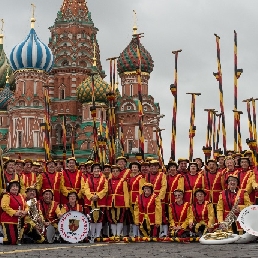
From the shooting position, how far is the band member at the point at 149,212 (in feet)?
44.7

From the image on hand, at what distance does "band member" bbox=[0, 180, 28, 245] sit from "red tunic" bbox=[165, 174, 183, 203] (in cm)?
313

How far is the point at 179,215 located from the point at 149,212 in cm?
60

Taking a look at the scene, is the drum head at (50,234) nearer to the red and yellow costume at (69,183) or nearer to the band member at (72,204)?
the band member at (72,204)

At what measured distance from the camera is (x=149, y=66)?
55.7m

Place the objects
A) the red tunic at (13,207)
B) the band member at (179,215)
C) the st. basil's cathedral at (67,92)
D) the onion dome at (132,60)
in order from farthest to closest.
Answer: the onion dome at (132,60) → the st. basil's cathedral at (67,92) → the band member at (179,215) → the red tunic at (13,207)

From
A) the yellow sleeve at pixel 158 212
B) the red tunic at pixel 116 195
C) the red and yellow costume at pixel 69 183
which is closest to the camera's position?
the yellow sleeve at pixel 158 212

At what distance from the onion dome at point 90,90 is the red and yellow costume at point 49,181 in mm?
34568

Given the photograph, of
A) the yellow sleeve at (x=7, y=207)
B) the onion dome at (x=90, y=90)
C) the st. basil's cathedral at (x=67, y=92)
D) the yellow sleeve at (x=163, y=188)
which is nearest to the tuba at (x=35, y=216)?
the yellow sleeve at (x=7, y=207)

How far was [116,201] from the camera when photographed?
14133mm

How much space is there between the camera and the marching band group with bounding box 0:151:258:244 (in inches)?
510

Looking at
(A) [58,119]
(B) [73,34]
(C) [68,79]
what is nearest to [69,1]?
(B) [73,34]

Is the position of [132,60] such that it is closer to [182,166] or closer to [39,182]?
[182,166]

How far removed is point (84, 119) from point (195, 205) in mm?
37553

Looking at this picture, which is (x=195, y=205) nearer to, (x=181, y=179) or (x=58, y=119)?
(x=181, y=179)
